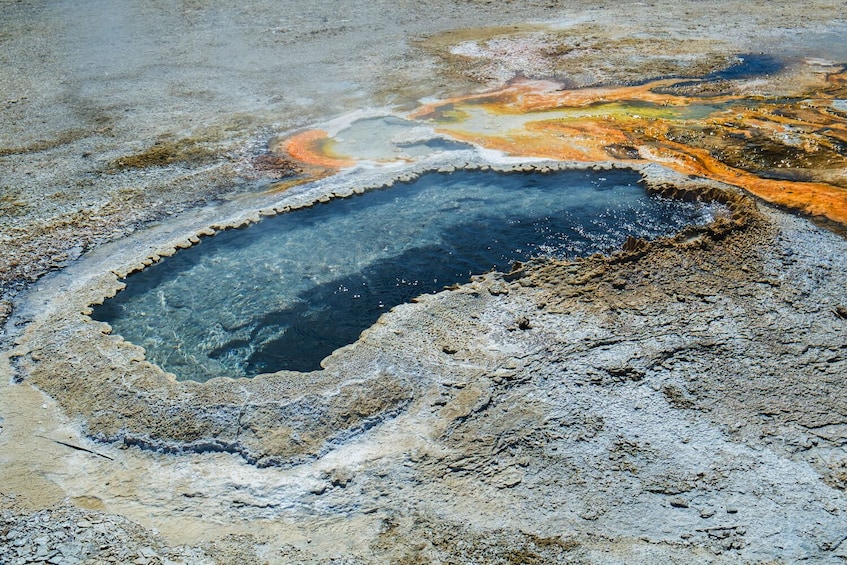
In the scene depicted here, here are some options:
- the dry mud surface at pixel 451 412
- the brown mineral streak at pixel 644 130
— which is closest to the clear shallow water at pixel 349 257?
the dry mud surface at pixel 451 412

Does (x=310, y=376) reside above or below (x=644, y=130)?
below

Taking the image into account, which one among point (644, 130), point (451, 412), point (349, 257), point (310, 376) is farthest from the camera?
point (644, 130)

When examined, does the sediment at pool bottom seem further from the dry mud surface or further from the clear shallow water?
the clear shallow water

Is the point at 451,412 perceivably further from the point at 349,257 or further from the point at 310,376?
the point at 349,257

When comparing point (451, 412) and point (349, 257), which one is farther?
point (349, 257)

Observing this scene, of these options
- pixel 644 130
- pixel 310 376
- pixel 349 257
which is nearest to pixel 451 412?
pixel 310 376

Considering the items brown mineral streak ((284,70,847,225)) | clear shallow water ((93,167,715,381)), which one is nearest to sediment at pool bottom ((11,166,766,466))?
clear shallow water ((93,167,715,381))

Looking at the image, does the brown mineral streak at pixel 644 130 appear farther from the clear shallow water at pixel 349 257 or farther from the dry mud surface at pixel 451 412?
the clear shallow water at pixel 349 257
